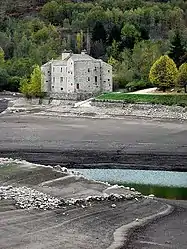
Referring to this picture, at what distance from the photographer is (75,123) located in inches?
2554

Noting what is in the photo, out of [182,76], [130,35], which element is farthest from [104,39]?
[182,76]

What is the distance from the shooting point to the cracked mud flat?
27.8m

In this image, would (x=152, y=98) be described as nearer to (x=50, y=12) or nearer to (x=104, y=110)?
(x=104, y=110)

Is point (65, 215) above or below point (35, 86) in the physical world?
below

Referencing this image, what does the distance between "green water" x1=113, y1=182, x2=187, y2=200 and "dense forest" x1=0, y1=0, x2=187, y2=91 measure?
42372 millimetres

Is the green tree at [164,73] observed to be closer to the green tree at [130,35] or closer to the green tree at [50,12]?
the green tree at [130,35]

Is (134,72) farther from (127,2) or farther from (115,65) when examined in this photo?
(127,2)

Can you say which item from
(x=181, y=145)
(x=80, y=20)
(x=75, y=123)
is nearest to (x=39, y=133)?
(x=75, y=123)

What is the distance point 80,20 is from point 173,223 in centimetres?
10836

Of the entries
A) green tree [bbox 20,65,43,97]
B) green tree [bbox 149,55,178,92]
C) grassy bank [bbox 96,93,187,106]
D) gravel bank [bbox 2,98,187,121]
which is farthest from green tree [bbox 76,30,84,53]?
grassy bank [bbox 96,93,187,106]

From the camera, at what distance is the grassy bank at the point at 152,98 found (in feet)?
227

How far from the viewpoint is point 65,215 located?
3162 cm

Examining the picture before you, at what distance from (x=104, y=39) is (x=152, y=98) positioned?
4487 cm

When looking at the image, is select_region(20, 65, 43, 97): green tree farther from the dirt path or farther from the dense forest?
the dirt path
